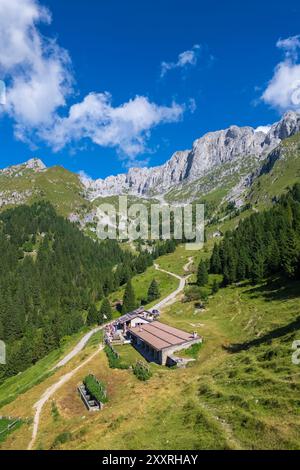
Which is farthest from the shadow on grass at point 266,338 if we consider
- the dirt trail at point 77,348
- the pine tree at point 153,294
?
the pine tree at point 153,294

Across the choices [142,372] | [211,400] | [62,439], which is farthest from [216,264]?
[62,439]

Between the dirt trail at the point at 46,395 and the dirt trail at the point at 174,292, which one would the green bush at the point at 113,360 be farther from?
the dirt trail at the point at 174,292

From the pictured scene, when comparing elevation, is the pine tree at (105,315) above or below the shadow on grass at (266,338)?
below

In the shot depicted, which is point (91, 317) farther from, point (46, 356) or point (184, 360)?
point (184, 360)

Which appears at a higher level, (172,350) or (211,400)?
(211,400)

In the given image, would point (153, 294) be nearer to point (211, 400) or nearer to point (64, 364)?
point (64, 364)

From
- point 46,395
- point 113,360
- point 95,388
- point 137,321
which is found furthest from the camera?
point 137,321

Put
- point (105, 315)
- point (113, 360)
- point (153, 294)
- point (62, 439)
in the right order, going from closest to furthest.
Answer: point (62, 439), point (113, 360), point (105, 315), point (153, 294)
